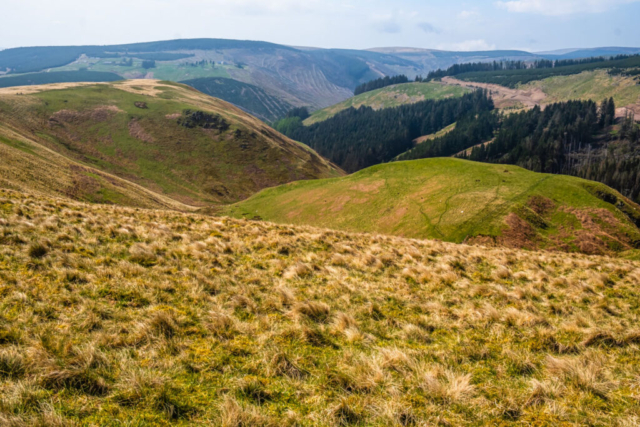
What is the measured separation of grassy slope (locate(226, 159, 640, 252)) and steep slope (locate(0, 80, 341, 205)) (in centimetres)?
4580

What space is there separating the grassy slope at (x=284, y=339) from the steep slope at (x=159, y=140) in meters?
76.7

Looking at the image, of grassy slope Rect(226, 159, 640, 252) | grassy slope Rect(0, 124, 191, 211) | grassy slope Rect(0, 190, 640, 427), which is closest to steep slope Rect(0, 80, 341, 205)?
grassy slope Rect(0, 124, 191, 211)

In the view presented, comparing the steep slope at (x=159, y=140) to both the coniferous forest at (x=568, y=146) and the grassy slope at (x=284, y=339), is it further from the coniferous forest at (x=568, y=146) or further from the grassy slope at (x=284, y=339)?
the coniferous forest at (x=568, y=146)

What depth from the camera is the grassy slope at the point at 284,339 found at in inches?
191

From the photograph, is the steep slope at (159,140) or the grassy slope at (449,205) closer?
the grassy slope at (449,205)

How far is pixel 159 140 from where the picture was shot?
348 ft

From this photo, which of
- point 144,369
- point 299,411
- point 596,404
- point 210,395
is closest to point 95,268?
point 144,369

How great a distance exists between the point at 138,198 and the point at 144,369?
57.8m

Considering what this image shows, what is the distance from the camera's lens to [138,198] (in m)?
55.1

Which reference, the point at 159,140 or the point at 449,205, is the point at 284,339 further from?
the point at 159,140

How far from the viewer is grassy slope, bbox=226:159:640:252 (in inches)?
1409

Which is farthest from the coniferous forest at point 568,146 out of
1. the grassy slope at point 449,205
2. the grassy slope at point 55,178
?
the grassy slope at point 55,178

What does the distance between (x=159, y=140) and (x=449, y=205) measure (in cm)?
9965

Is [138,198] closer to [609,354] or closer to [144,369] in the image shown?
[144,369]
